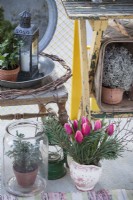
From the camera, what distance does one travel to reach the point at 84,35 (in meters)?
2.26

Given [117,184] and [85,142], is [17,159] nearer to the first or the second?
[85,142]

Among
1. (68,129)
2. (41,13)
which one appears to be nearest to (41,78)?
(68,129)

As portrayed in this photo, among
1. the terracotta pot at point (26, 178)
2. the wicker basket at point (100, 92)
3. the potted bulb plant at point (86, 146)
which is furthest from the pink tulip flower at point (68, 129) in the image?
the wicker basket at point (100, 92)

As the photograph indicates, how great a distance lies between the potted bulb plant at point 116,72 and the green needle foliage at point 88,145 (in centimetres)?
39

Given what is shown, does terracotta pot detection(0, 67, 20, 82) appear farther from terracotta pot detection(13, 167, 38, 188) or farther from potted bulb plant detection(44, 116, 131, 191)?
terracotta pot detection(13, 167, 38, 188)

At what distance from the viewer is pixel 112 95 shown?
7.98 ft

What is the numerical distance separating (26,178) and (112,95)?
0.66 metres

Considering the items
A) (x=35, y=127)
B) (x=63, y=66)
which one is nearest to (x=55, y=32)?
(x=63, y=66)

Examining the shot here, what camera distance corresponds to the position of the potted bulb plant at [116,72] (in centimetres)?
237

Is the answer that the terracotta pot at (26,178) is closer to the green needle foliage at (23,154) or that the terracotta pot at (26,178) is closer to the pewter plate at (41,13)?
the green needle foliage at (23,154)

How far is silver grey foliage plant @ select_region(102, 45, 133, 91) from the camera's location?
93.3 inches

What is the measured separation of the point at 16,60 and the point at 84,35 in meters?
0.36

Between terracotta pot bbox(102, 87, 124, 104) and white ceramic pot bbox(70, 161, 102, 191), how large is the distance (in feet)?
1.57

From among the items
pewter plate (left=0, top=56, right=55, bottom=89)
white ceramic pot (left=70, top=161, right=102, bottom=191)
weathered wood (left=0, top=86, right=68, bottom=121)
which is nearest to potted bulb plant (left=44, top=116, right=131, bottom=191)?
white ceramic pot (left=70, top=161, right=102, bottom=191)
